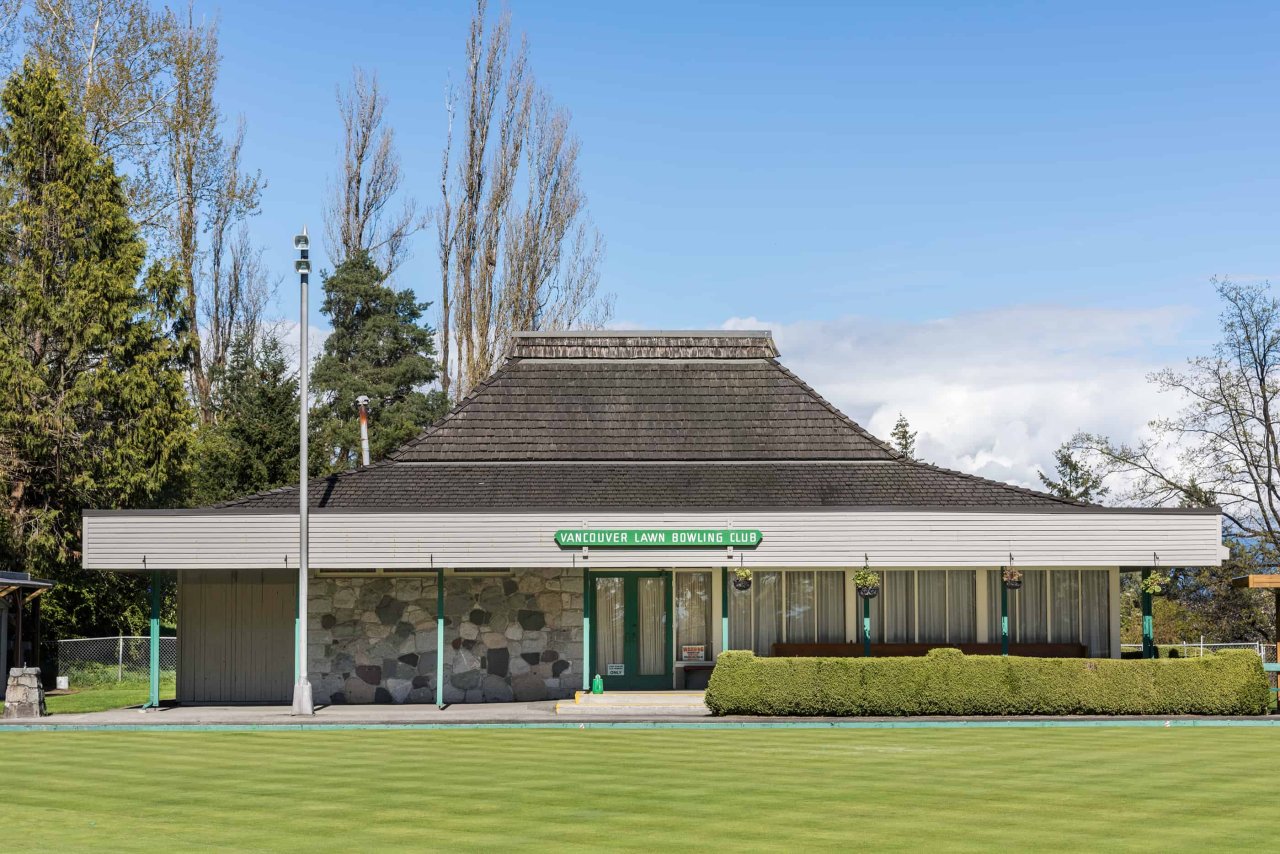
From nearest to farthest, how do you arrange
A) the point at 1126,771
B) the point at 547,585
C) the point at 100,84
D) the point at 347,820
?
the point at 347,820
the point at 1126,771
the point at 547,585
the point at 100,84

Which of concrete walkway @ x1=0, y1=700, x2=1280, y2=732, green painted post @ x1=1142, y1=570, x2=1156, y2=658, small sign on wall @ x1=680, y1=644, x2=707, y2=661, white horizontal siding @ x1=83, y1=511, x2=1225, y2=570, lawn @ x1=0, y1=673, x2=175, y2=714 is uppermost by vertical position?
white horizontal siding @ x1=83, y1=511, x2=1225, y2=570

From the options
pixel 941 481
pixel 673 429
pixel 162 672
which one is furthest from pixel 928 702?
pixel 162 672

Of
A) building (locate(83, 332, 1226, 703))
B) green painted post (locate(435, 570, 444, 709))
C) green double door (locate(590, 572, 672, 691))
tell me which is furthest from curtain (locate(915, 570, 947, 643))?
green painted post (locate(435, 570, 444, 709))

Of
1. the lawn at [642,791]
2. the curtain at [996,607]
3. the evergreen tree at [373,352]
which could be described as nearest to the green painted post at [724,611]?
the lawn at [642,791]

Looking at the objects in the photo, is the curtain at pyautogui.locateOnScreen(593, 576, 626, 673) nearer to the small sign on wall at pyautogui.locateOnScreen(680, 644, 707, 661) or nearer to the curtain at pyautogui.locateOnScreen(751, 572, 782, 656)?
the small sign on wall at pyautogui.locateOnScreen(680, 644, 707, 661)

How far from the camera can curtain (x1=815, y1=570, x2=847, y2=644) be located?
28.4 metres

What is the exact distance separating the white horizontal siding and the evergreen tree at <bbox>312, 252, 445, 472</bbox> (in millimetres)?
26150

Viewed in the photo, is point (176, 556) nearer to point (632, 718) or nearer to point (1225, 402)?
point (632, 718)

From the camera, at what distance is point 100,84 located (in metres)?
43.1

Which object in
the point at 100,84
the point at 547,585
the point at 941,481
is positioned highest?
the point at 100,84

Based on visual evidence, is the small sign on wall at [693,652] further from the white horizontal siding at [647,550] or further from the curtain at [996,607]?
the curtain at [996,607]

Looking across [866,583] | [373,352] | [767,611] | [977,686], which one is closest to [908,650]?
[866,583]

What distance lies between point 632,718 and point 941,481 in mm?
8867

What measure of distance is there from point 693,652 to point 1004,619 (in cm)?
595
